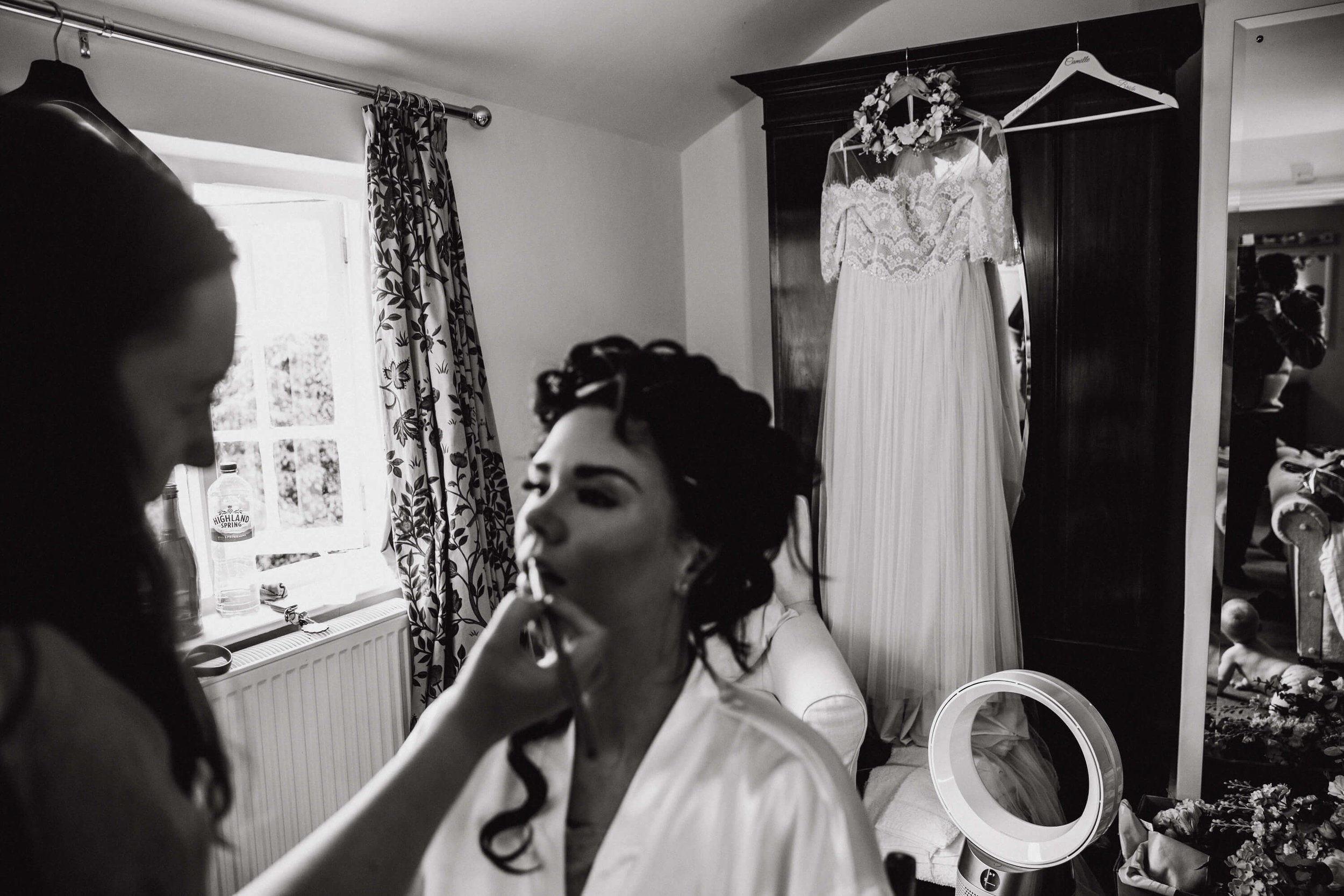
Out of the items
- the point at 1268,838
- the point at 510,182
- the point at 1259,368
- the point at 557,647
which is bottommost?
the point at 1268,838

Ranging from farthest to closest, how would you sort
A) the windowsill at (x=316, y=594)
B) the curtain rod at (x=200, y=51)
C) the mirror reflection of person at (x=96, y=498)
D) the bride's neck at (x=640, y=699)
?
1. the windowsill at (x=316, y=594)
2. the curtain rod at (x=200, y=51)
3. the bride's neck at (x=640, y=699)
4. the mirror reflection of person at (x=96, y=498)

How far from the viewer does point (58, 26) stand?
1.61 meters

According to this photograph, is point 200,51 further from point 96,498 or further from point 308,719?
point 96,498

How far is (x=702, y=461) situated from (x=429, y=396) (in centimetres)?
169

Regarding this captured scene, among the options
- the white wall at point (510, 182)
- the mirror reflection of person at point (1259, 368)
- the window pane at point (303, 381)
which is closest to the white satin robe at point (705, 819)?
the white wall at point (510, 182)

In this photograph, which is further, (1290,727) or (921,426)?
(921,426)

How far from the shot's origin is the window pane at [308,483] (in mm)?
2504

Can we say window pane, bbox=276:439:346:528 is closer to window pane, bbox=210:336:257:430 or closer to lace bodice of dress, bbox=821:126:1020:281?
window pane, bbox=210:336:257:430

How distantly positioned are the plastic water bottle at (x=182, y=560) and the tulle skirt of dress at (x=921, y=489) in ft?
5.54

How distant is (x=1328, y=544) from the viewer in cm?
226

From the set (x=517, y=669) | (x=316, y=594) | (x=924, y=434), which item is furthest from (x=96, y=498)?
(x=924, y=434)

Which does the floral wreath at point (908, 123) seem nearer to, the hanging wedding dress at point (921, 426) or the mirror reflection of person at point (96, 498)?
the hanging wedding dress at point (921, 426)

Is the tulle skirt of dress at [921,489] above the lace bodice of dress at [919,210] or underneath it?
underneath

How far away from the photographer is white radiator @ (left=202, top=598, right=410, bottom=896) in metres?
1.94
